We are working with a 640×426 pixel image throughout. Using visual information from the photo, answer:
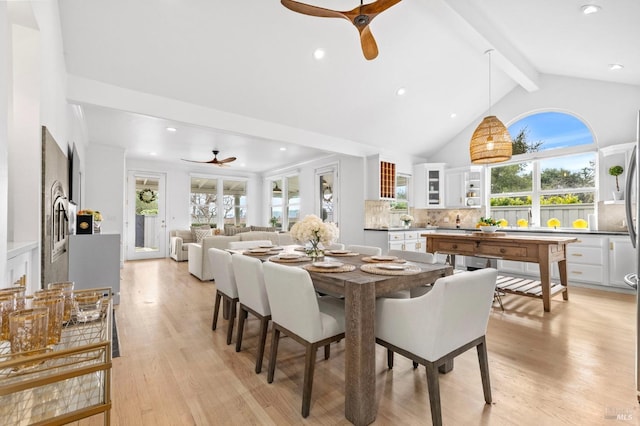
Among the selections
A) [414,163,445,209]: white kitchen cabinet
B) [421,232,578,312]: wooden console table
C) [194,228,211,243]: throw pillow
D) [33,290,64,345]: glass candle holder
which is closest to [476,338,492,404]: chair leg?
[33,290,64,345]: glass candle holder

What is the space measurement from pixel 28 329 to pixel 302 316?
4.09 ft

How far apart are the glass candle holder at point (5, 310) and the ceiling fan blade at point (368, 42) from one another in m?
2.77

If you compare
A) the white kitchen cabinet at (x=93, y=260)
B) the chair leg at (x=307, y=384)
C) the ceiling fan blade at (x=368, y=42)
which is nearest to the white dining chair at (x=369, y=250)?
the chair leg at (x=307, y=384)

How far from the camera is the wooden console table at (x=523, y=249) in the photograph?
345cm

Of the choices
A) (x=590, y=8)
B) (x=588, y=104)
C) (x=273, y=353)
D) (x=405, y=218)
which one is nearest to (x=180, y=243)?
(x=405, y=218)

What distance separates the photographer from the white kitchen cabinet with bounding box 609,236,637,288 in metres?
4.18

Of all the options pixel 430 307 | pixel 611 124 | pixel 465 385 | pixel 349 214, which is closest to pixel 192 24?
pixel 430 307

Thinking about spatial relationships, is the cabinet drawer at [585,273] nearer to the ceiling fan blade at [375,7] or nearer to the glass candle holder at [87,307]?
the ceiling fan blade at [375,7]

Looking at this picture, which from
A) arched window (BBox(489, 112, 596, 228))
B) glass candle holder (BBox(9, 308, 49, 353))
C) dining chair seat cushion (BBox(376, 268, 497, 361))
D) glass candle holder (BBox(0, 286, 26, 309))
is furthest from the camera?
arched window (BBox(489, 112, 596, 228))

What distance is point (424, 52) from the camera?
424 cm

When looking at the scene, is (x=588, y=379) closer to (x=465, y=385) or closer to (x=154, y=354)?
(x=465, y=385)

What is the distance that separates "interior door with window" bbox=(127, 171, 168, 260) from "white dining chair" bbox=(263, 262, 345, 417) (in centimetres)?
711

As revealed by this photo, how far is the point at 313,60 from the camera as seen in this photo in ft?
12.6

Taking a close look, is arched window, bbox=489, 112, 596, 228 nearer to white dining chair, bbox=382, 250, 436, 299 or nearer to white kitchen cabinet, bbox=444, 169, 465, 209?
white kitchen cabinet, bbox=444, 169, 465, 209
